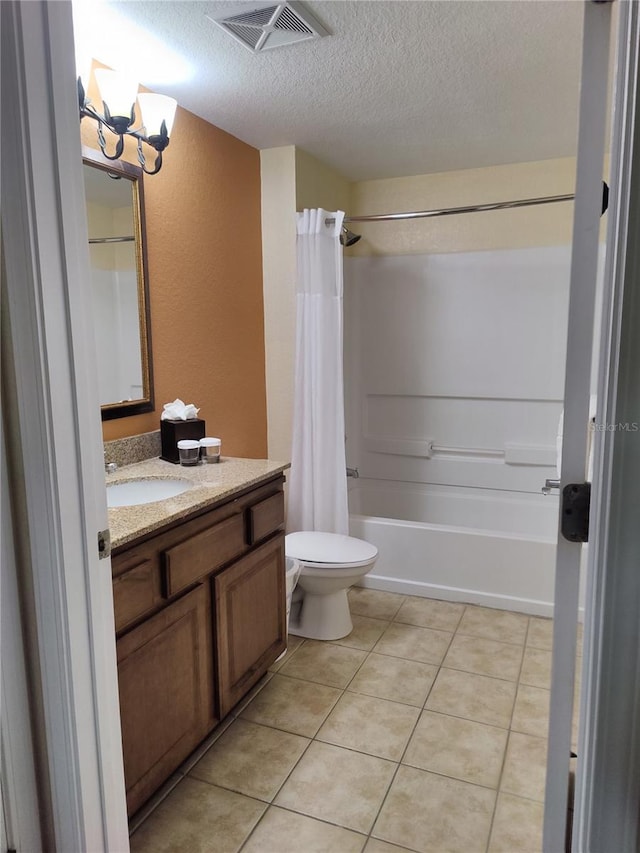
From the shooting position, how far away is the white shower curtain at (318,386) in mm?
2961

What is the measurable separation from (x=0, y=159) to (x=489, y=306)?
2.99 meters

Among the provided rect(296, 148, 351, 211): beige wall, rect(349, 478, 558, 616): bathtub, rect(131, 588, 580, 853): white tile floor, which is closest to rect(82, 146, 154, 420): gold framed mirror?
rect(296, 148, 351, 211): beige wall

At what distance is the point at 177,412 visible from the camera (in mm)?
2320

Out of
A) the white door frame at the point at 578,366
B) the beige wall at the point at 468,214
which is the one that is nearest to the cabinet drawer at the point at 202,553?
the white door frame at the point at 578,366

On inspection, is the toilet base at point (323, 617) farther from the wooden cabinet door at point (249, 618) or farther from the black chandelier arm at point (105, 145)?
the black chandelier arm at point (105, 145)

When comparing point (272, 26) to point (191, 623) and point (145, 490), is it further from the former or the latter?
point (191, 623)

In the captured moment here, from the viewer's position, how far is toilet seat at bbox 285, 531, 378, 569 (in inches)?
99.0

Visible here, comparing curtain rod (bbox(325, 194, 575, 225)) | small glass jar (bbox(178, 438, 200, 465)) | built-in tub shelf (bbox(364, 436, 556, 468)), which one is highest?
curtain rod (bbox(325, 194, 575, 225))

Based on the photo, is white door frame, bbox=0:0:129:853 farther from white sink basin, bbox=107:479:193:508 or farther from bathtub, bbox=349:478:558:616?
bathtub, bbox=349:478:558:616

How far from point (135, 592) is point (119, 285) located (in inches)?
47.3

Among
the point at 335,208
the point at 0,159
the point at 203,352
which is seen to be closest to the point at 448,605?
the point at 203,352

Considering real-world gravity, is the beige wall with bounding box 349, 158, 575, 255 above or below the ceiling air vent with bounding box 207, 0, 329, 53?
below

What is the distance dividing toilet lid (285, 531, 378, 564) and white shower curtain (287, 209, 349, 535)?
0.94 ft

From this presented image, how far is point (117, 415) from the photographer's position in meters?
2.16
